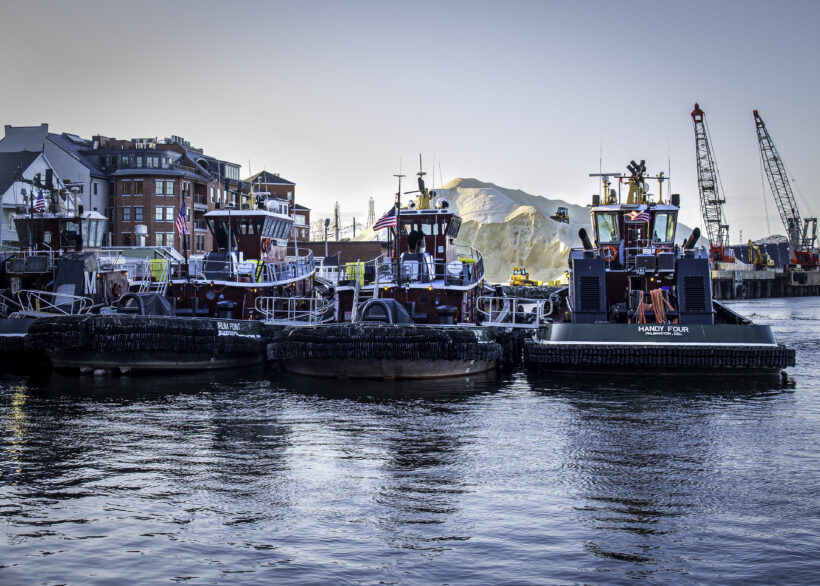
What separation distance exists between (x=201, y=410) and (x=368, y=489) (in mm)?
7149

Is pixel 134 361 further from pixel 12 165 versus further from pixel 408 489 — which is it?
pixel 12 165

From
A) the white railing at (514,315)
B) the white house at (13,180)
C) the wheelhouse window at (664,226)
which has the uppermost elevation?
the white house at (13,180)

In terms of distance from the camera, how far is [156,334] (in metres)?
21.5

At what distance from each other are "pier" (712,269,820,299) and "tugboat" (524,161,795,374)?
263 ft

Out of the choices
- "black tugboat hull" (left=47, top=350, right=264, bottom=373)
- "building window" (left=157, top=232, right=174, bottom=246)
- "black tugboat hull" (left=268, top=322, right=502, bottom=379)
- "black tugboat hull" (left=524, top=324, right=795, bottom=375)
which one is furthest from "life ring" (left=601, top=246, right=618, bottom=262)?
"building window" (left=157, top=232, right=174, bottom=246)

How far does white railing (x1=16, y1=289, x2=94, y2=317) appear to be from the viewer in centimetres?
2531

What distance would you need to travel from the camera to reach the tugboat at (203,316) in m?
21.3

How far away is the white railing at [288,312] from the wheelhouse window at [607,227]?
8.97 metres

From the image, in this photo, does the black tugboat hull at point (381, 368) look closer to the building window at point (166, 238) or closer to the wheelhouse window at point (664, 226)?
the wheelhouse window at point (664, 226)

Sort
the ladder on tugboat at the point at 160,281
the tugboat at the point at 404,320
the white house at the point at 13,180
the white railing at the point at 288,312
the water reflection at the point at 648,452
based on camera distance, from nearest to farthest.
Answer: the water reflection at the point at 648,452 < the tugboat at the point at 404,320 < the white railing at the point at 288,312 < the ladder on tugboat at the point at 160,281 < the white house at the point at 13,180

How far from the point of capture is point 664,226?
25797 mm

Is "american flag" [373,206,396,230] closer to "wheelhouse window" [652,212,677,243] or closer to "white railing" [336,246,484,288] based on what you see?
"white railing" [336,246,484,288]

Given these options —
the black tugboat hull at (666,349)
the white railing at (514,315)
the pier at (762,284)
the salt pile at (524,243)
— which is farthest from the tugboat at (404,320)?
the salt pile at (524,243)

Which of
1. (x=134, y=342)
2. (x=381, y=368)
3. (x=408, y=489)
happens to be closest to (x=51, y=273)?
(x=134, y=342)
